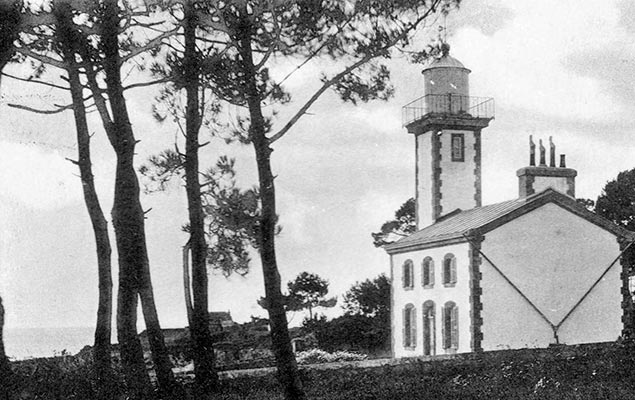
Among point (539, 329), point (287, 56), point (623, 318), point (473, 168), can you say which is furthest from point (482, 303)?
point (287, 56)

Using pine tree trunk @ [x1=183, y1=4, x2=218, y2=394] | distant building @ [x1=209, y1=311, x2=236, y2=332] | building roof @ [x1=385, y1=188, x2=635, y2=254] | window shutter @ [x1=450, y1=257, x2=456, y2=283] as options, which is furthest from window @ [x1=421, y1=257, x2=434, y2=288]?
pine tree trunk @ [x1=183, y1=4, x2=218, y2=394]

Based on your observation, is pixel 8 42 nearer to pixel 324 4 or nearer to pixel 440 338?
pixel 324 4

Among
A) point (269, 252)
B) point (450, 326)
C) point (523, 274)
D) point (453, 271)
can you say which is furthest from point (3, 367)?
point (450, 326)

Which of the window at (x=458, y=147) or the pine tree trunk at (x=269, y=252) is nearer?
the pine tree trunk at (x=269, y=252)

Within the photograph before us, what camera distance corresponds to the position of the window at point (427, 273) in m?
34.9

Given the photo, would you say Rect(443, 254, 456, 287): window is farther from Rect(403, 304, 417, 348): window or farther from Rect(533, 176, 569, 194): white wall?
Rect(533, 176, 569, 194): white wall

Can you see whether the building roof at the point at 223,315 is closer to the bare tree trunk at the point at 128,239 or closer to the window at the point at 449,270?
the window at the point at 449,270

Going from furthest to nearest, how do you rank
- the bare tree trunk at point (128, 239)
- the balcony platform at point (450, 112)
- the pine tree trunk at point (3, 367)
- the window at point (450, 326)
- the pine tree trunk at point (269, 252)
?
the balcony platform at point (450, 112) → the window at point (450, 326) → the bare tree trunk at point (128, 239) → the pine tree trunk at point (269, 252) → the pine tree trunk at point (3, 367)

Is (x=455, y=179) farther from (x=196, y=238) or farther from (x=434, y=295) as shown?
(x=196, y=238)

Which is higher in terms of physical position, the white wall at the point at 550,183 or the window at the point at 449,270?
the white wall at the point at 550,183

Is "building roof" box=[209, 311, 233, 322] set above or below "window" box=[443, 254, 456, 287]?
below

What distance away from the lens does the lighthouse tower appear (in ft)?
129

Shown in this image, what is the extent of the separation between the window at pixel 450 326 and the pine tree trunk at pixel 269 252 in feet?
72.4

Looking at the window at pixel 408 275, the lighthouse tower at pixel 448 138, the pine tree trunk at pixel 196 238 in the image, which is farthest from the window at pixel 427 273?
the pine tree trunk at pixel 196 238
